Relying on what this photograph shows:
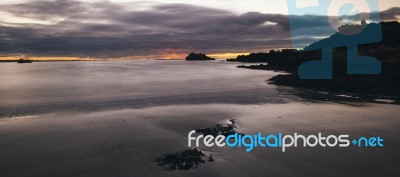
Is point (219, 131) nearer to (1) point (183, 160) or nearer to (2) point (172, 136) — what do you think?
(2) point (172, 136)

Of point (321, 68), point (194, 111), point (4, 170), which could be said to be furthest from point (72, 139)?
point (321, 68)

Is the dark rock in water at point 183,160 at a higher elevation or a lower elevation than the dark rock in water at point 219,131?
lower

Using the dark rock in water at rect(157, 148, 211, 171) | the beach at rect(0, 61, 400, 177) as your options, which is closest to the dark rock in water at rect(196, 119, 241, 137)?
the beach at rect(0, 61, 400, 177)

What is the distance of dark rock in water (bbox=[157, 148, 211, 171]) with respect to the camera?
920 cm

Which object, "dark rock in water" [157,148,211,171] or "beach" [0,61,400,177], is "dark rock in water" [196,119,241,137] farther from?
"dark rock in water" [157,148,211,171]

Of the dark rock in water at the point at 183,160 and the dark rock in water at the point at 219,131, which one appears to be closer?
the dark rock in water at the point at 183,160

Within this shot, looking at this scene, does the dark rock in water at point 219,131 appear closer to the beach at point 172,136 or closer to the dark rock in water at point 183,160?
the beach at point 172,136

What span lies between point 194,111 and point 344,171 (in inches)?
459

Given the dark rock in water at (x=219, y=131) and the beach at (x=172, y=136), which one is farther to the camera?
the dark rock in water at (x=219, y=131)

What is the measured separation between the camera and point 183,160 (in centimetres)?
962

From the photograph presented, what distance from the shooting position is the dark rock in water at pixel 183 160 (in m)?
9.20

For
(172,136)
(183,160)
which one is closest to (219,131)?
(172,136)

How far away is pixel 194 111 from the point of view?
63.2 feet

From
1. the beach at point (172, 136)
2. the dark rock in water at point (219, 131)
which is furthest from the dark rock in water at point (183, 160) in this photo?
the dark rock in water at point (219, 131)
